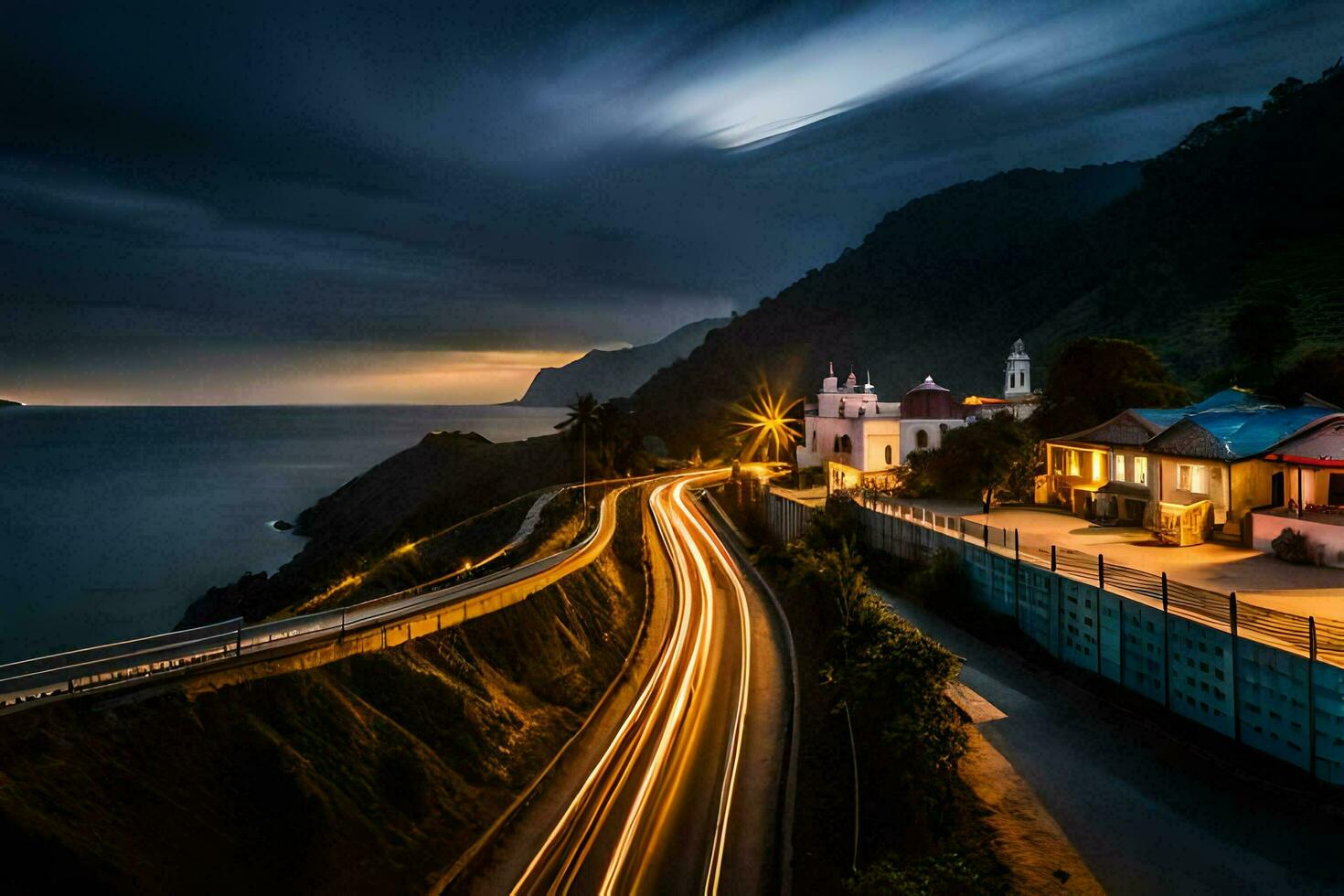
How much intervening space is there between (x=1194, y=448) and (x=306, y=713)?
35598 millimetres

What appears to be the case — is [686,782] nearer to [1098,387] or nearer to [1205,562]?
[1205,562]

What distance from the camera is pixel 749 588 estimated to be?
129 ft

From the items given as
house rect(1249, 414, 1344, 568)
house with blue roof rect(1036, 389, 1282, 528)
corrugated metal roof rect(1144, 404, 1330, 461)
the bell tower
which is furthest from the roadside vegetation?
the bell tower

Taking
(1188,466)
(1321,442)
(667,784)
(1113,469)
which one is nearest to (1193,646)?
(667,784)

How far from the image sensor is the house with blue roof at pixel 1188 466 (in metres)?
30.9

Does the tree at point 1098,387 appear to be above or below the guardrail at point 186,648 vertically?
above

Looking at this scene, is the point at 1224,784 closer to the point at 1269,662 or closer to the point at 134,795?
the point at 1269,662

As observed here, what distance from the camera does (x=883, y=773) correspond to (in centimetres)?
1916

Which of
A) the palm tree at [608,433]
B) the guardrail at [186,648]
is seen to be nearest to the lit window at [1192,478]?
the guardrail at [186,648]

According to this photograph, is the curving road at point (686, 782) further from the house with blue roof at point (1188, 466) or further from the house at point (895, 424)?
the house at point (895, 424)

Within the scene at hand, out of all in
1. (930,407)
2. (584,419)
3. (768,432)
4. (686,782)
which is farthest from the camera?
(768,432)

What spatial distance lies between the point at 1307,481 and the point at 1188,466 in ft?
15.1

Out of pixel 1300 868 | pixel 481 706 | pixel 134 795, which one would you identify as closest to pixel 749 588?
pixel 481 706

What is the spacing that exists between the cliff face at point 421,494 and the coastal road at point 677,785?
41839mm
